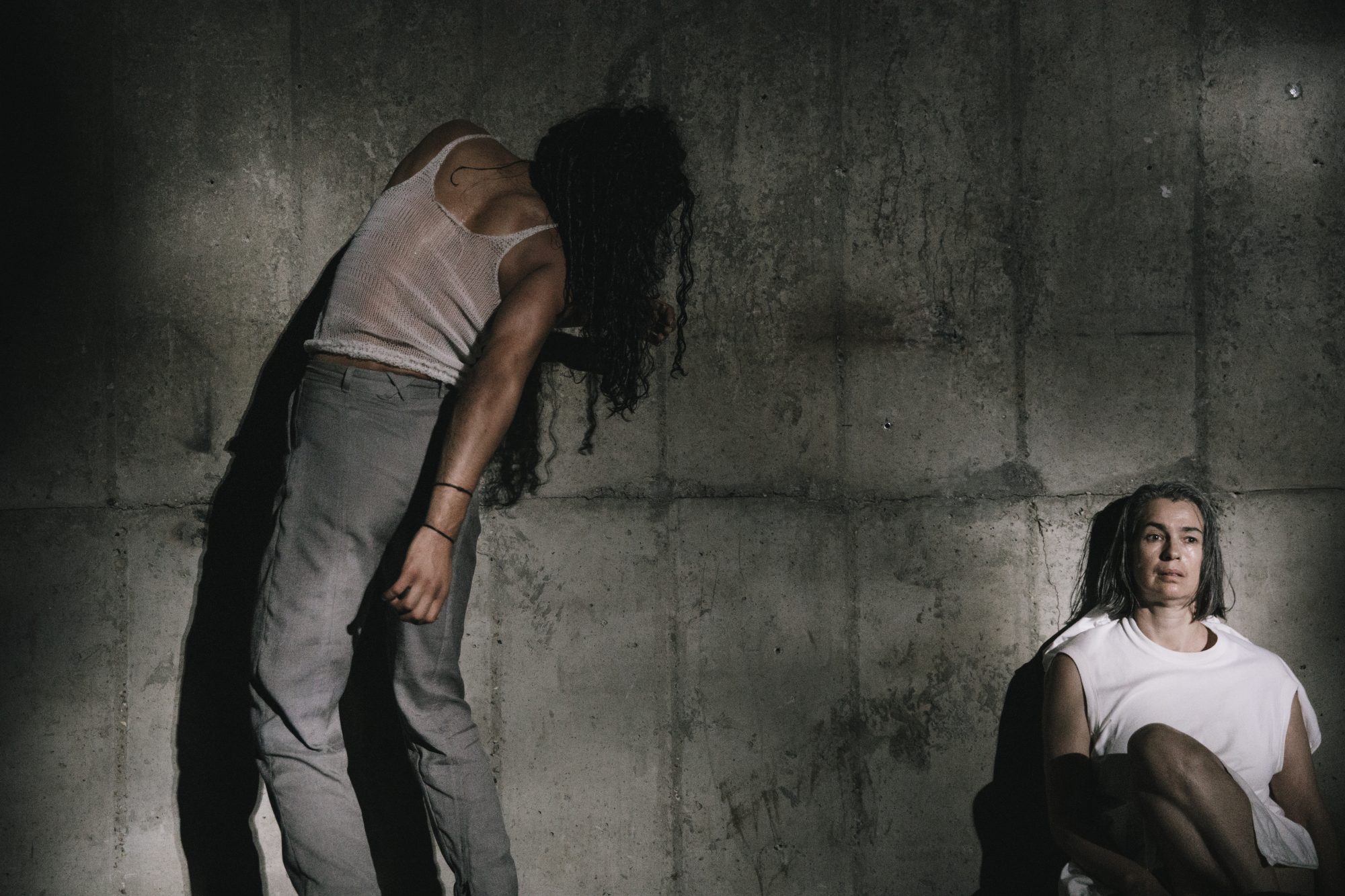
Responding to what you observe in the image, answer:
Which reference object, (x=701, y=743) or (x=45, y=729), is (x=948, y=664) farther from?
(x=45, y=729)

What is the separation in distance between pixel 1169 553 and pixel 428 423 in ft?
6.51

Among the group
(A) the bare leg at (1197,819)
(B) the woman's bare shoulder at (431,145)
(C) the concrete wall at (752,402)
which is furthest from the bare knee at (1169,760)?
(B) the woman's bare shoulder at (431,145)

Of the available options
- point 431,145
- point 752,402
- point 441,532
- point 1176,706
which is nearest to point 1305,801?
point 1176,706

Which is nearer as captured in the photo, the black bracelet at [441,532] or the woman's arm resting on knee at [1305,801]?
the black bracelet at [441,532]

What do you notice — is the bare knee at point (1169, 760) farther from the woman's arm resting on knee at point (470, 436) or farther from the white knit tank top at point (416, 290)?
the white knit tank top at point (416, 290)

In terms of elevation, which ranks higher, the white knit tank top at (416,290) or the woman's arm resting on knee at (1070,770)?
the white knit tank top at (416,290)

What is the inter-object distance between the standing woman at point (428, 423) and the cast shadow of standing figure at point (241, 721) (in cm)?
42

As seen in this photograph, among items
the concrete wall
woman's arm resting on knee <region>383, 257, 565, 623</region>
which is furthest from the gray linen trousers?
the concrete wall

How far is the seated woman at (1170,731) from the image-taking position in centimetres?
211

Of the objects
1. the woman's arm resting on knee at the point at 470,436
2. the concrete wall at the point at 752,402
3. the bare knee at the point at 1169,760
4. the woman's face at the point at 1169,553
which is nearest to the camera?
the woman's arm resting on knee at the point at 470,436

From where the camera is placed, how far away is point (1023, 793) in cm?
263

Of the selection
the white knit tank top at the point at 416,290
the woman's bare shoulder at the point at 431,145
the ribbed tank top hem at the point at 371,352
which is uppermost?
the woman's bare shoulder at the point at 431,145

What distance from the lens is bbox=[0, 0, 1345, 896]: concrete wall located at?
2.59 m

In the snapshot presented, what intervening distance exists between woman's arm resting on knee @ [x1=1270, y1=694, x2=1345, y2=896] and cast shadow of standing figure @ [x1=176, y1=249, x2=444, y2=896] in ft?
7.60
